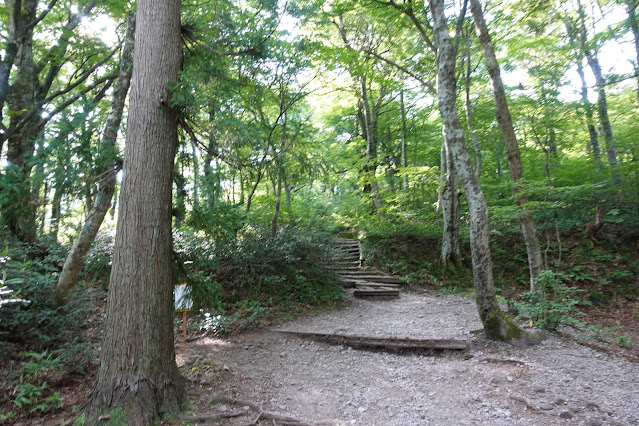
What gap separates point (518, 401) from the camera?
13.4 feet

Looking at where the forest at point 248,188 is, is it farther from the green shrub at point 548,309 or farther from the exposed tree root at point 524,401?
the exposed tree root at point 524,401

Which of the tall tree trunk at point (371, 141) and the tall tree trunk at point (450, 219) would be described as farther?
the tall tree trunk at point (371, 141)

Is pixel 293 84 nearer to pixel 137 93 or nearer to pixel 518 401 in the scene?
pixel 137 93

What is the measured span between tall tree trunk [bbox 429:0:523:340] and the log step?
0.64 m

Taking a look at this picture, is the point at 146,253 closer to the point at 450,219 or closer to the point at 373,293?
the point at 373,293

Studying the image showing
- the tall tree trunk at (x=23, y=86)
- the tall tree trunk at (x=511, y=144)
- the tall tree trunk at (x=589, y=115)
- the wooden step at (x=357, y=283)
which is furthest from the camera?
the tall tree trunk at (x=589, y=115)

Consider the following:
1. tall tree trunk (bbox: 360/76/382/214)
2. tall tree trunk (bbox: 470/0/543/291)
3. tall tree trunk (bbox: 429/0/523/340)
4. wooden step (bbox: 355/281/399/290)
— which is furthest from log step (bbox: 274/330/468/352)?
tall tree trunk (bbox: 360/76/382/214)

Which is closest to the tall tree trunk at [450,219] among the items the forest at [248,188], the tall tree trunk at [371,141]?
the forest at [248,188]

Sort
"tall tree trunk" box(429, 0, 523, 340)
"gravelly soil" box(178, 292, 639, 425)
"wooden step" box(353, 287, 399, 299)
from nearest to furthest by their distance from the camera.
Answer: "gravelly soil" box(178, 292, 639, 425) → "tall tree trunk" box(429, 0, 523, 340) → "wooden step" box(353, 287, 399, 299)

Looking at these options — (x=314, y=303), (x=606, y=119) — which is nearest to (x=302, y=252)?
(x=314, y=303)

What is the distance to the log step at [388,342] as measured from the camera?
5926 millimetres

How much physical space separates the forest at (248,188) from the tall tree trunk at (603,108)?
0.08 metres

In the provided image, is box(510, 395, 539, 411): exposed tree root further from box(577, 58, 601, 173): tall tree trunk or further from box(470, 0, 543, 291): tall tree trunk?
box(577, 58, 601, 173): tall tree trunk

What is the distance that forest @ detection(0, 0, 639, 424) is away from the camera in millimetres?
3971
